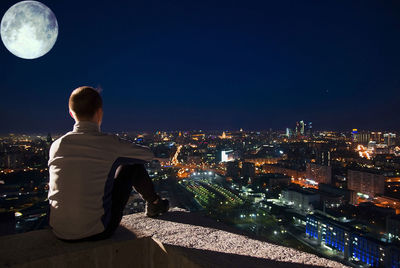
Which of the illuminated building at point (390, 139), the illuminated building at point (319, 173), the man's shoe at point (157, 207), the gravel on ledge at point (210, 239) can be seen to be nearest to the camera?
the gravel on ledge at point (210, 239)

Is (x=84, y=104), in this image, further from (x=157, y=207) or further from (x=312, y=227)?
(x=312, y=227)

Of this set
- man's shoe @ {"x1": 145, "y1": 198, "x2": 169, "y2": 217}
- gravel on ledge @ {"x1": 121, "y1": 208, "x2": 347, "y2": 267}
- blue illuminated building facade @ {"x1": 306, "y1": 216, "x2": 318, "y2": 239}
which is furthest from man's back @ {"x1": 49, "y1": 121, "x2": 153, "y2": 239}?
blue illuminated building facade @ {"x1": 306, "y1": 216, "x2": 318, "y2": 239}

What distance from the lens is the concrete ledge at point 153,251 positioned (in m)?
0.56

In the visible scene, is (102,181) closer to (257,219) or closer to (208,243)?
(208,243)

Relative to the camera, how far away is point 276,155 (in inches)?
1030

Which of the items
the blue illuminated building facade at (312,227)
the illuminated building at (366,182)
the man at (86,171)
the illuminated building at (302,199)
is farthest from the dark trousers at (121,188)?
the illuminated building at (366,182)

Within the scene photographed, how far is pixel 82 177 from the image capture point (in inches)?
22.1

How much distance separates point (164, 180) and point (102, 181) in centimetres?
1446

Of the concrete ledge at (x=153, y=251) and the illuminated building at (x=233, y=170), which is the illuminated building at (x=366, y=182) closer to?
the illuminated building at (x=233, y=170)

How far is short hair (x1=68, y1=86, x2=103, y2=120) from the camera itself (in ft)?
2.01

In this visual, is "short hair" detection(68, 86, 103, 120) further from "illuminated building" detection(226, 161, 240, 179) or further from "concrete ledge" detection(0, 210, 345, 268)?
"illuminated building" detection(226, 161, 240, 179)

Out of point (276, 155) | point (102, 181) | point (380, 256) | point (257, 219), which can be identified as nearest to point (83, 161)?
point (102, 181)

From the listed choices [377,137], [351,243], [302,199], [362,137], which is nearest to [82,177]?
[351,243]

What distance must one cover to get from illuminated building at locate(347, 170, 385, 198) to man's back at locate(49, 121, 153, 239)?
51.5 feet
